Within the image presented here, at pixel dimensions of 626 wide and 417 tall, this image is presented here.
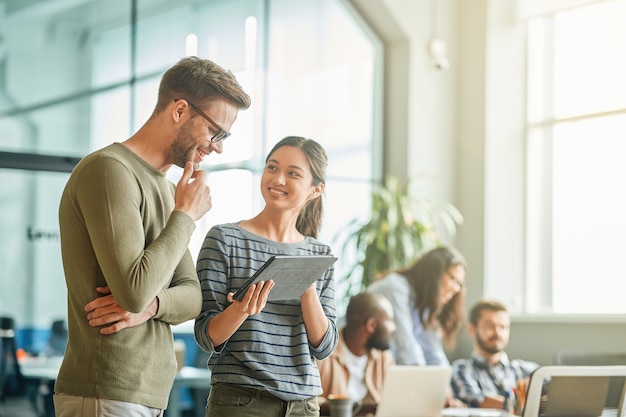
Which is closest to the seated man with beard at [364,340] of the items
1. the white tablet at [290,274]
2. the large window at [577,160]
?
the white tablet at [290,274]

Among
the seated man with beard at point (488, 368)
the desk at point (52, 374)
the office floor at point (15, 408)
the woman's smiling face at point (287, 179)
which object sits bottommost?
the office floor at point (15, 408)

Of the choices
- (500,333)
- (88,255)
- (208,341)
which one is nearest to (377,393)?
(500,333)

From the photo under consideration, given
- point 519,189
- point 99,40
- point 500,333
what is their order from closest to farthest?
point 500,333 < point 99,40 < point 519,189

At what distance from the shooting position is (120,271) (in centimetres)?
200

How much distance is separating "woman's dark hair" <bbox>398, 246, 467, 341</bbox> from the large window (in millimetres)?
1812

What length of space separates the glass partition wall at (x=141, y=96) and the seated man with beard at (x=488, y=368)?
2158mm

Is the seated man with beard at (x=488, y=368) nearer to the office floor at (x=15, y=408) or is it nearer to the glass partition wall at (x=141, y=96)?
the glass partition wall at (x=141, y=96)

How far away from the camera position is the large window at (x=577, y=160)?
23.3ft

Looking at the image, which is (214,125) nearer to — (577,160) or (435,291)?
(435,291)

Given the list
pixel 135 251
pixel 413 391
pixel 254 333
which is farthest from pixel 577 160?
pixel 135 251

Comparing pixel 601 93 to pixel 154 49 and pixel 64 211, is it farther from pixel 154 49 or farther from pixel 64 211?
pixel 64 211

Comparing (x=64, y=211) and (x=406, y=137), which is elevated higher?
(x=406, y=137)

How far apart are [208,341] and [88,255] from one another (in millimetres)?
393

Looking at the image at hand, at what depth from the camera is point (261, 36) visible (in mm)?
7402
